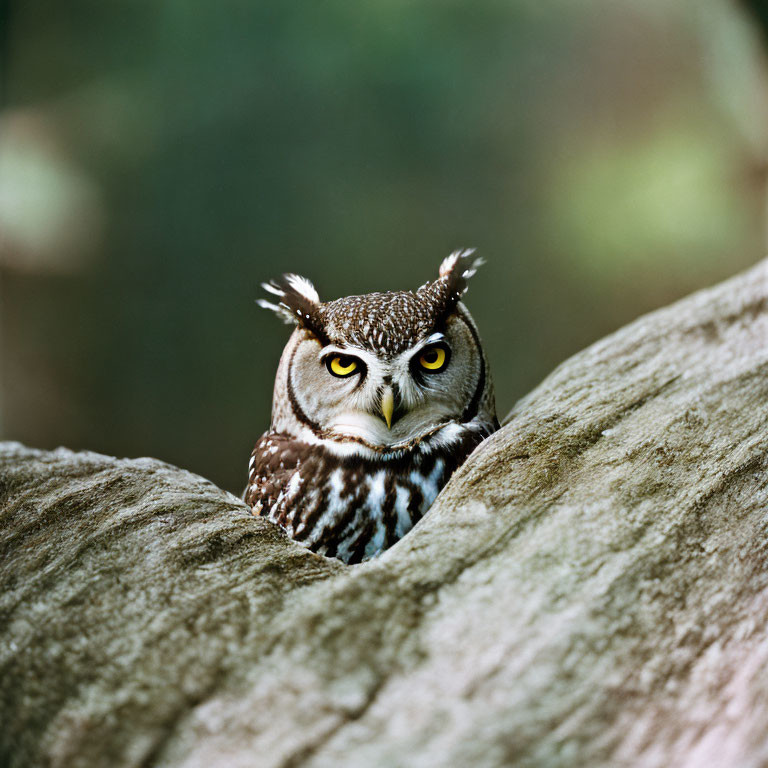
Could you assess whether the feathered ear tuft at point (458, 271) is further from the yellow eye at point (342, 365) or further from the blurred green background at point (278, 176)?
the blurred green background at point (278, 176)

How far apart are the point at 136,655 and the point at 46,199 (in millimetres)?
3306

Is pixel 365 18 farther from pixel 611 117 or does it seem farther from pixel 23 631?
pixel 23 631

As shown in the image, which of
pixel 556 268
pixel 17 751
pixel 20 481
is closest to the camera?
pixel 17 751

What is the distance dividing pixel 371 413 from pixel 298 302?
0.82 ft

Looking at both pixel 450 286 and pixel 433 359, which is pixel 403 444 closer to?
pixel 433 359

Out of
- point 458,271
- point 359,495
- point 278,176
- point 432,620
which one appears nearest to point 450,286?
point 458,271

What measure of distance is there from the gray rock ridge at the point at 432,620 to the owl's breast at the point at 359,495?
0.13 meters

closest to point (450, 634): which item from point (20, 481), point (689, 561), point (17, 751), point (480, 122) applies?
point (689, 561)

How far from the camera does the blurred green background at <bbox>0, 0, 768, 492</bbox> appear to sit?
344cm

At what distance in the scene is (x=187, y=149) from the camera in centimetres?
349

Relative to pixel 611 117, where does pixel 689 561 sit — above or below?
below

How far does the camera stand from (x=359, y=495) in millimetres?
1149

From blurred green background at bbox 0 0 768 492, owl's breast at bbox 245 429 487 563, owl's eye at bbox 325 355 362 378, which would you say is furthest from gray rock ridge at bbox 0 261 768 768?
blurred green background at bbox 0 0 768 492

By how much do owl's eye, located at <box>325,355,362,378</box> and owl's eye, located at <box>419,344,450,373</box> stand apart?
0.11 meters
